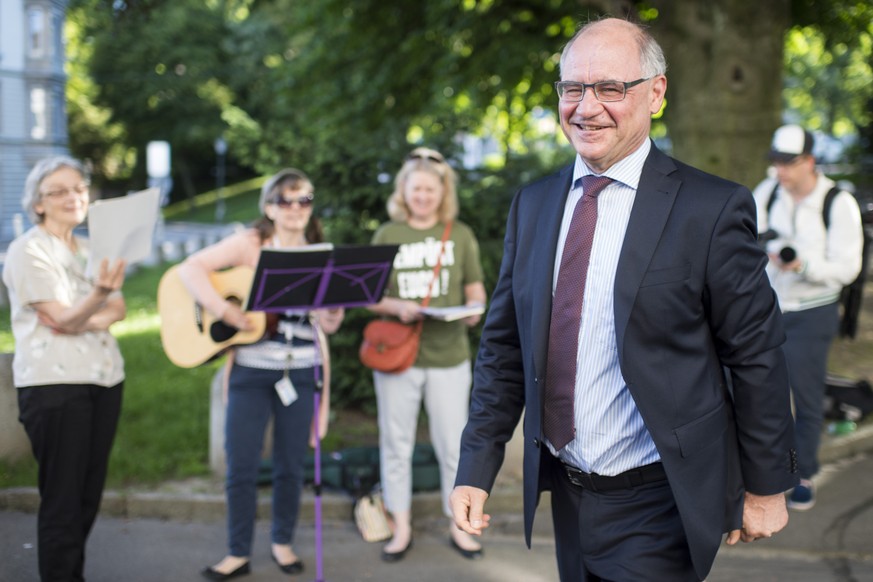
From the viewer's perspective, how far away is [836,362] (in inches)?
400

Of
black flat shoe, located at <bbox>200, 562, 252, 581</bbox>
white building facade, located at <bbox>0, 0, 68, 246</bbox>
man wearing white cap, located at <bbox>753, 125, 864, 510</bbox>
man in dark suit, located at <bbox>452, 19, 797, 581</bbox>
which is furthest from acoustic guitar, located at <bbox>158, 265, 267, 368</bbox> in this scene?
man wearing white cap, located at <bbox>753, 125, 864, 510</bbox>

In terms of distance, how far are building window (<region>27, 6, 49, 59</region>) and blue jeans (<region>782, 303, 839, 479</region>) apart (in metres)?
5.75

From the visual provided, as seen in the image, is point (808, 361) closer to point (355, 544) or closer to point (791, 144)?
point (791, 144)

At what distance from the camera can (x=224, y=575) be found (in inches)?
193

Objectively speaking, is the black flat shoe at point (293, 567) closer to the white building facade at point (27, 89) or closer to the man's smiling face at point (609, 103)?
the white building facade at point (27, 89)

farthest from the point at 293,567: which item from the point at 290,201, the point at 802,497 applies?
the point at 802,497

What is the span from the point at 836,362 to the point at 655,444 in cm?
844

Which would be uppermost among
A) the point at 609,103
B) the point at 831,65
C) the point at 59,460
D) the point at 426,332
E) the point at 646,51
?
the point at 831,65

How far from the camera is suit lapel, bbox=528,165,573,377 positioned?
268 centimetres

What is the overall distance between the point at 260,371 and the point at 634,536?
2.72 m

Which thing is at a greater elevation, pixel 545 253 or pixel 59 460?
pixel 545 253

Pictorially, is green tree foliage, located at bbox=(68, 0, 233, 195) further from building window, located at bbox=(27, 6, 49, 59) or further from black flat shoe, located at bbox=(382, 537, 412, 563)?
black flat shoe, located at bbox=(382, 537, 412, 563)

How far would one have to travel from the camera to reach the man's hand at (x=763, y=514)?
262cm

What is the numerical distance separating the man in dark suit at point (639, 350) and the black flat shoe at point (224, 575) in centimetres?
253
